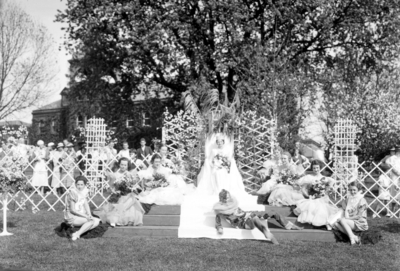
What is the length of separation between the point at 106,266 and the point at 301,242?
11.7ft

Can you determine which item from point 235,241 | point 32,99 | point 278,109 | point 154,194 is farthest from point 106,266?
point 32,99

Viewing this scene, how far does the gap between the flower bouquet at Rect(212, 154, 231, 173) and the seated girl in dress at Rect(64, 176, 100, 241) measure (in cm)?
286

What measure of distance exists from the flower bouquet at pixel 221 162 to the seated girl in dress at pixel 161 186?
86cm

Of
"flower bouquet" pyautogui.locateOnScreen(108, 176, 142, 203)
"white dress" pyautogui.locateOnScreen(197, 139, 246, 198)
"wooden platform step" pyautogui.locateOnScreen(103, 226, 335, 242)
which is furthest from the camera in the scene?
"white dress" pyautogui.locateOnScreen(197, 139, 246, 198)

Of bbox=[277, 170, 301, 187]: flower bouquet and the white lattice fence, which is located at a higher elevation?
bbox=[277, 170, 301, 187]: flower bouquet

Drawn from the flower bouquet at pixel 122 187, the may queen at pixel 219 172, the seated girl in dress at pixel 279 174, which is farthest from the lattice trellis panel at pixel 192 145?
the flower bouquet at pixel 122 187

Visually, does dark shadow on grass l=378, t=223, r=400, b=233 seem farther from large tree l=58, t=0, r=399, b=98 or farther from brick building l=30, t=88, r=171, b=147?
brick building l=30, t=88, r=171, b=147

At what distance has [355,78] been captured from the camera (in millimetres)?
22562

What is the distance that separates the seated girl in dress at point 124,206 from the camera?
371 inches

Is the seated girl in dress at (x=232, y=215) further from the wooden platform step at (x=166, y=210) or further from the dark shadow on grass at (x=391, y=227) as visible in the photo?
the dark shadow on grass at (x=391, y=227)

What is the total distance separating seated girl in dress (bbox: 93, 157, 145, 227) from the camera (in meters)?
9.41

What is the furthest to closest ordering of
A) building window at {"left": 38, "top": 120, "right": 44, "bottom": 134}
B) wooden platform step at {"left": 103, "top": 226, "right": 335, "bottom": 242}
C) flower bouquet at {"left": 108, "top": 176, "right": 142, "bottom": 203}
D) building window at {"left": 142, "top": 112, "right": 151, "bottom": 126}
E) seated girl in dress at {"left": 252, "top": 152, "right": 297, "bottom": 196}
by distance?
1. building window at {"left": 38, "top": 120, "right": 44, "bottom": 134}
2. building window at {"left": 142, "top": 112, "right": 151, "bottom": 126}
3. seated girl in dress at {"left": 252, "top": 152, "right": 297, "bottom": 196}
4. flower bouquet at {"left": 108, "top": 176, "right": 142, "bottom": 203}
5. wooden platform step at {"left": 103, "top": 226, "right": 335, "bottom": 242}

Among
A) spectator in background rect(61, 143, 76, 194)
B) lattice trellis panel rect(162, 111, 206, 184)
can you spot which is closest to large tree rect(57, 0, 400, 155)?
lattice trellis panel rect(162, 111, 206, 184)

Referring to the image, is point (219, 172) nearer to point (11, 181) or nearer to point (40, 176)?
point (11, 181)
